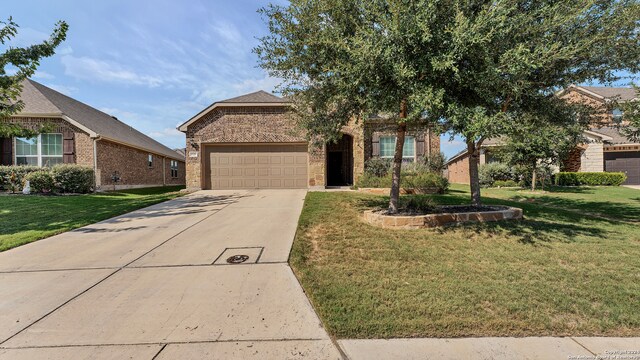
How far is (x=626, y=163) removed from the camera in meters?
20.0

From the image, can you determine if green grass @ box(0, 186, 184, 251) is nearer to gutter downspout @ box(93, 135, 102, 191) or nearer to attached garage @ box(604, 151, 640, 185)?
gutter downspout @ box(93, 135, 102, 191)

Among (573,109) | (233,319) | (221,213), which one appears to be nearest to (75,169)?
(221,213)

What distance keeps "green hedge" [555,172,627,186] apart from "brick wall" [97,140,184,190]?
28833 millimetres

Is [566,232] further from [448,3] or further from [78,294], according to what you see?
[78,294]

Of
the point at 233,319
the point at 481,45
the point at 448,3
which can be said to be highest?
the point at 448,3

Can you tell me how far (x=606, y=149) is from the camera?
20.1 meters

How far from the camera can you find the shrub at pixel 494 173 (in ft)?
66.4

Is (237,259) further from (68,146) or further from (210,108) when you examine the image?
(68,146)

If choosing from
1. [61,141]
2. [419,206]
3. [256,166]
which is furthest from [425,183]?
Result: [61,141]

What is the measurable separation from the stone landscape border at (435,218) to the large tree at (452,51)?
209 centimetres

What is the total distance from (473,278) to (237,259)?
3.74m

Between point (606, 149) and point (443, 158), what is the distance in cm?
1376

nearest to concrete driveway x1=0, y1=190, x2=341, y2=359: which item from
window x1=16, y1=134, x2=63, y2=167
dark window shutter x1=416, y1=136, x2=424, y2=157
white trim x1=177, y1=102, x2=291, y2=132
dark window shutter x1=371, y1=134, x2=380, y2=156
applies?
white trim x1=177, y1=102, x2=291, y2=132

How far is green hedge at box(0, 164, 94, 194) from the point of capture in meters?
13.6
